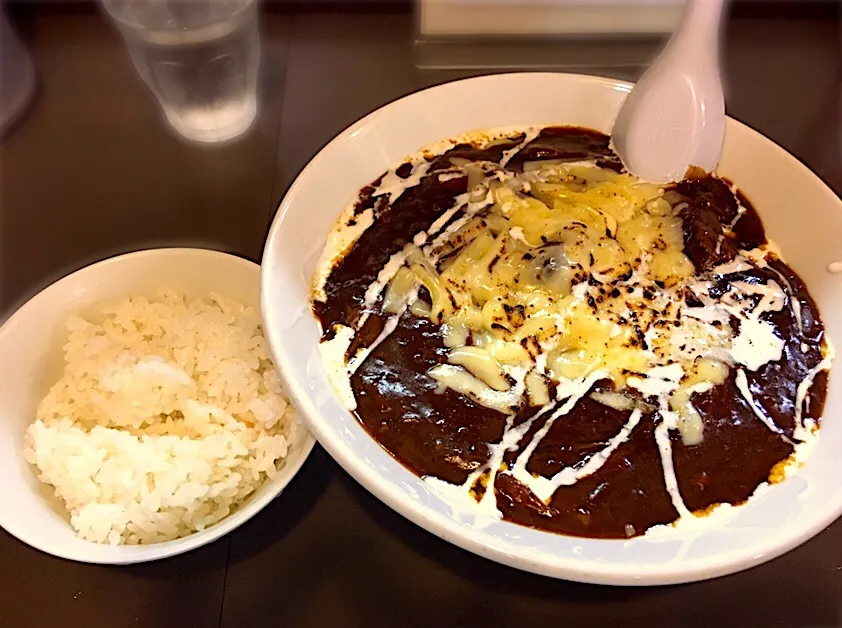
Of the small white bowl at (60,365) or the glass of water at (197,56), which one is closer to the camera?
the small white bowl at (60,365)

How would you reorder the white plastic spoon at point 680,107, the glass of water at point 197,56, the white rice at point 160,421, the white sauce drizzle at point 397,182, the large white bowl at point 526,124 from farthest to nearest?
the glass of water at point 197,56
the white sauce drizzle at point 397,182
the white plastic spoon at point 680,107
the white rice at point 160,421
the large white bowl at point 526,124

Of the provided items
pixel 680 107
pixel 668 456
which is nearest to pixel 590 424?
pixel 668 456

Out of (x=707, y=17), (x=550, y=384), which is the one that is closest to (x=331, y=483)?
(x=550, y=384)

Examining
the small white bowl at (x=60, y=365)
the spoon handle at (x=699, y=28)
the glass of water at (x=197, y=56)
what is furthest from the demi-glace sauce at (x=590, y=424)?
the glass of water at (x=197, y=56)

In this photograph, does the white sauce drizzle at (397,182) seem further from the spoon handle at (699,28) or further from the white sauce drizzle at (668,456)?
the white sauce drizzle at (668,456)

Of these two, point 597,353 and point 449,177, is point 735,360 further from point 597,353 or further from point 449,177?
point 449,177

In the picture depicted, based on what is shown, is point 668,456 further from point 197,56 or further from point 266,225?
point 197,56

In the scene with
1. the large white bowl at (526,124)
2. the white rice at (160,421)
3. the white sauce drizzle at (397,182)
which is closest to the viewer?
the large white bowl at (526,124)
